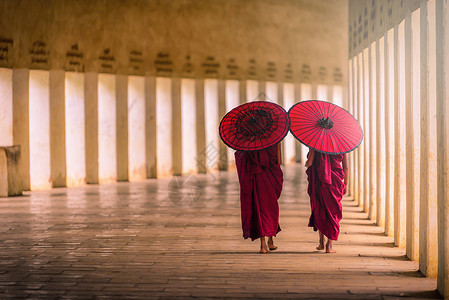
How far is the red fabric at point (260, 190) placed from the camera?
20.1ft

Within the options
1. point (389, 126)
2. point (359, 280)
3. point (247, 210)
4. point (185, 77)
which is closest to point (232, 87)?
point (185, 77)

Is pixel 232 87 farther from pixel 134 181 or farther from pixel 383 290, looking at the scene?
pixel 383 290

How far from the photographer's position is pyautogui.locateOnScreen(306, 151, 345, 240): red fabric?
6051 millimetres

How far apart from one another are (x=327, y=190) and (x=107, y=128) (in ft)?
29.6

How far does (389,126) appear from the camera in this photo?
7.20m

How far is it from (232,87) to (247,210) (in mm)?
10979

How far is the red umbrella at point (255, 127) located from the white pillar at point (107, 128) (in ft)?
28.3

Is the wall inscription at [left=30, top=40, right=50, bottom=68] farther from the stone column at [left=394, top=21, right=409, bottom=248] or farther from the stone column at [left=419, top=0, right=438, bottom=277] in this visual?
the stone column at [left=419, top=0, right=438, bottom=277]

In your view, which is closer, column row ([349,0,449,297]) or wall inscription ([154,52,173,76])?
column row ([349,0,449,297])

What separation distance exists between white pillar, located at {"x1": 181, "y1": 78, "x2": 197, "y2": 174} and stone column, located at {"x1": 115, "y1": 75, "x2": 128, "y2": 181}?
6.75 ft

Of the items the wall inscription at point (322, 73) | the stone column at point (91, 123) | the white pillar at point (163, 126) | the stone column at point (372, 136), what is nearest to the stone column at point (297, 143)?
the wall inscription at point (322, 73)

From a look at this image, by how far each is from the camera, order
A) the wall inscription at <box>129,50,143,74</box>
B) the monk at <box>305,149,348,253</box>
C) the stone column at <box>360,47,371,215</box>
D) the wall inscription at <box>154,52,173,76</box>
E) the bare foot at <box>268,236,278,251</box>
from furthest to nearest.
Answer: the wall inscription at <box>154,52,173,76</box> < the wall inscription at <box>129,50,143,74</box> < the stone column at <box>360,47,371,215</box> < the bare foot at <box>268,236,278,251</box> < the monk at <box>305,149,348,253</box>

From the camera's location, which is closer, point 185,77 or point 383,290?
point 383,290

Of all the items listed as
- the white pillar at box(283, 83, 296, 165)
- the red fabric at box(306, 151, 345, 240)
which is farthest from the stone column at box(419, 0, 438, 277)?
the white pillar at box(283, 83, 296, 165)
